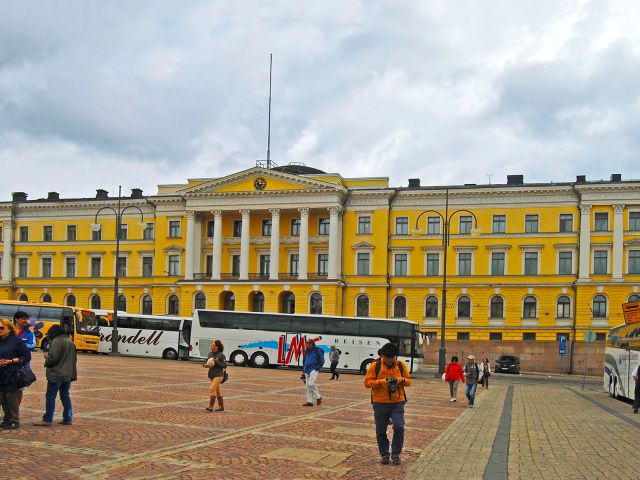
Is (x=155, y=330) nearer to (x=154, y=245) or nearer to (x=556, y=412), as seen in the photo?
(x=154, y=245)

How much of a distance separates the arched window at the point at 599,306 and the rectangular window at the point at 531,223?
7.89 m

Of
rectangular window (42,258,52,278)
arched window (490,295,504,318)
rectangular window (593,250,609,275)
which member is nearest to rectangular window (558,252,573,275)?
rectangular window (593,250,609,275)

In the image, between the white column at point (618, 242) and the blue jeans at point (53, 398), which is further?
the white column at point (618, 242)

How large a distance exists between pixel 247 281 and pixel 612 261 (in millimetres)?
32706

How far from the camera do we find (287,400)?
22.6m

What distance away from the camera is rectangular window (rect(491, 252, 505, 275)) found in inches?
2675

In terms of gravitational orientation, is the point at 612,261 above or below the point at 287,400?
above

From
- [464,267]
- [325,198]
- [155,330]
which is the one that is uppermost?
[325,198]

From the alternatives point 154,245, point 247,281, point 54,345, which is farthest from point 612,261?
point 54,345

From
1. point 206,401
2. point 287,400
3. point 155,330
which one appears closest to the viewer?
point 206,401

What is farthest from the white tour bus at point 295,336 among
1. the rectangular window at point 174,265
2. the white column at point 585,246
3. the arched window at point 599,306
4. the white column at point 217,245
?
the rectangular window at point 174,265

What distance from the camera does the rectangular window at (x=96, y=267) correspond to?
3061 inches

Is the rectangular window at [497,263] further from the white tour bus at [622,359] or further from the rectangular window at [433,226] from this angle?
the white tour bus at [622,359]

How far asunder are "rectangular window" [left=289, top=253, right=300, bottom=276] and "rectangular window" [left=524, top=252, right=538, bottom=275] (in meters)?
21.2
